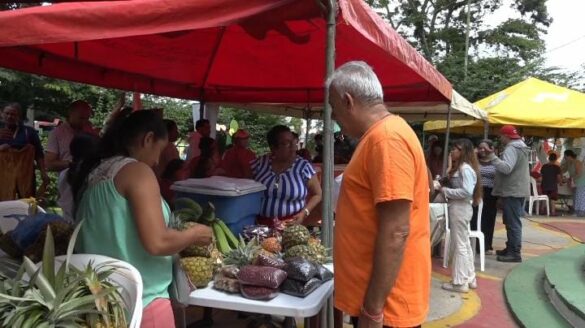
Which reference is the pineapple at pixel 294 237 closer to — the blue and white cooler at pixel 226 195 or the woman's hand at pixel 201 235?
the blue and white cooler at pixel 226 195

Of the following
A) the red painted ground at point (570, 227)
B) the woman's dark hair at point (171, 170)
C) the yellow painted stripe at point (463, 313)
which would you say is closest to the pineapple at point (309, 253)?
the yellow painted stripe at point (463, 313)

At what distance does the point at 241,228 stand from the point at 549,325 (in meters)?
3.28

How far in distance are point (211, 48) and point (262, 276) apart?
3907mm

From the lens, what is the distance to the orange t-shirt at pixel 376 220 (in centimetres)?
182

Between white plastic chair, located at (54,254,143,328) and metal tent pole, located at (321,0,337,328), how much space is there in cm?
105

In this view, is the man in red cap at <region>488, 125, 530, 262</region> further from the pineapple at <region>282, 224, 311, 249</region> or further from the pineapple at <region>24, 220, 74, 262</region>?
the pineapple at <region>24, 220, 74, 262</region>

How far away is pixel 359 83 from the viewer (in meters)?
1.95

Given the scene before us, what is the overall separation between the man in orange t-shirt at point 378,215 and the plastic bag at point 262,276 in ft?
1.17

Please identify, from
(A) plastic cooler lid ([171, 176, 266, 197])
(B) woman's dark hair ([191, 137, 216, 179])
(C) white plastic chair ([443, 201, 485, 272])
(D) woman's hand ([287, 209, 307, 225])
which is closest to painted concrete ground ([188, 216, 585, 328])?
(C) white plastic chair ([443, 201, 485, 272])

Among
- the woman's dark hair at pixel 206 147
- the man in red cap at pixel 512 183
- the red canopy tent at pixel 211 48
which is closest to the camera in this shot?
the red canopy tent at pixel 211 48

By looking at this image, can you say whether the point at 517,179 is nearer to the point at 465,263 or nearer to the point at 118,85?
the point at 465,263

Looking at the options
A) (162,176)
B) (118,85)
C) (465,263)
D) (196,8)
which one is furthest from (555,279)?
(118,85)

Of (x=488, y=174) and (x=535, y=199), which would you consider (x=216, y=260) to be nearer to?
(x=488, y=174)

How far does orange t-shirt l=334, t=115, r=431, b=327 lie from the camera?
1820mm
